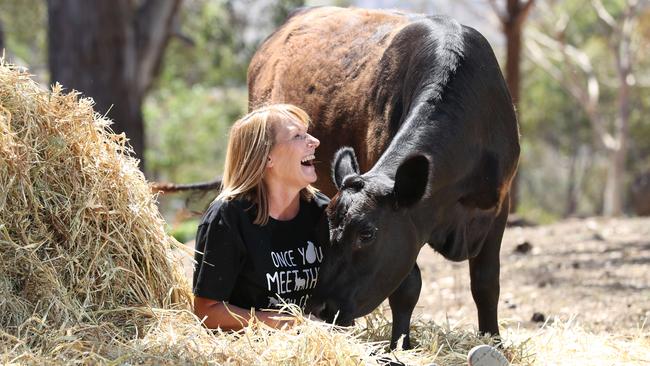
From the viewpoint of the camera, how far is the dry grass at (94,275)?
4.16m

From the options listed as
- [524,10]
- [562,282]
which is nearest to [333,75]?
[562,282]

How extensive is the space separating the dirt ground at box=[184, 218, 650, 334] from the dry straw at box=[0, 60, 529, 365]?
140 centimetres

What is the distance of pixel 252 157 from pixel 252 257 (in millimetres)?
516

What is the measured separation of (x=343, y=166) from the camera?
5.00 metres

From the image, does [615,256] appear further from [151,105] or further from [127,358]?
[151,105]

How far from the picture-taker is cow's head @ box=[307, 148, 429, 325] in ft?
15.0

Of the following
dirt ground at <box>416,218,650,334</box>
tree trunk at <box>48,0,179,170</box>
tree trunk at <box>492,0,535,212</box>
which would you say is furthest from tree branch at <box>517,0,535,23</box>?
tree trunk at <box>48,0,179,170</box>

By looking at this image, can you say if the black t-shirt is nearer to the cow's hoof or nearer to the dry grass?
the dry grass

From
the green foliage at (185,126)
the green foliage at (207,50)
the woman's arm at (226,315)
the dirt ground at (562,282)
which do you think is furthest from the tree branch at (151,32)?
the green foliage at (185,126)

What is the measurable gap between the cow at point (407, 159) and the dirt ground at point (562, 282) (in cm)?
53

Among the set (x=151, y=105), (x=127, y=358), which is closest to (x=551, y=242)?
(x=127, y=358)

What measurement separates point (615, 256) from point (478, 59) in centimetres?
562

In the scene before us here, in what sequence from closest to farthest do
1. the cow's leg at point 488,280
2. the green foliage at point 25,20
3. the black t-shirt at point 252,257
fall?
the black t-shirt at point 252,257 → the cow's leg at point 488,280 → the green foliage at point 25,20

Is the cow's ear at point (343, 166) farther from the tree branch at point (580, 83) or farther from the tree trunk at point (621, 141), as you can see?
the tree trunk at point (621, 141)
